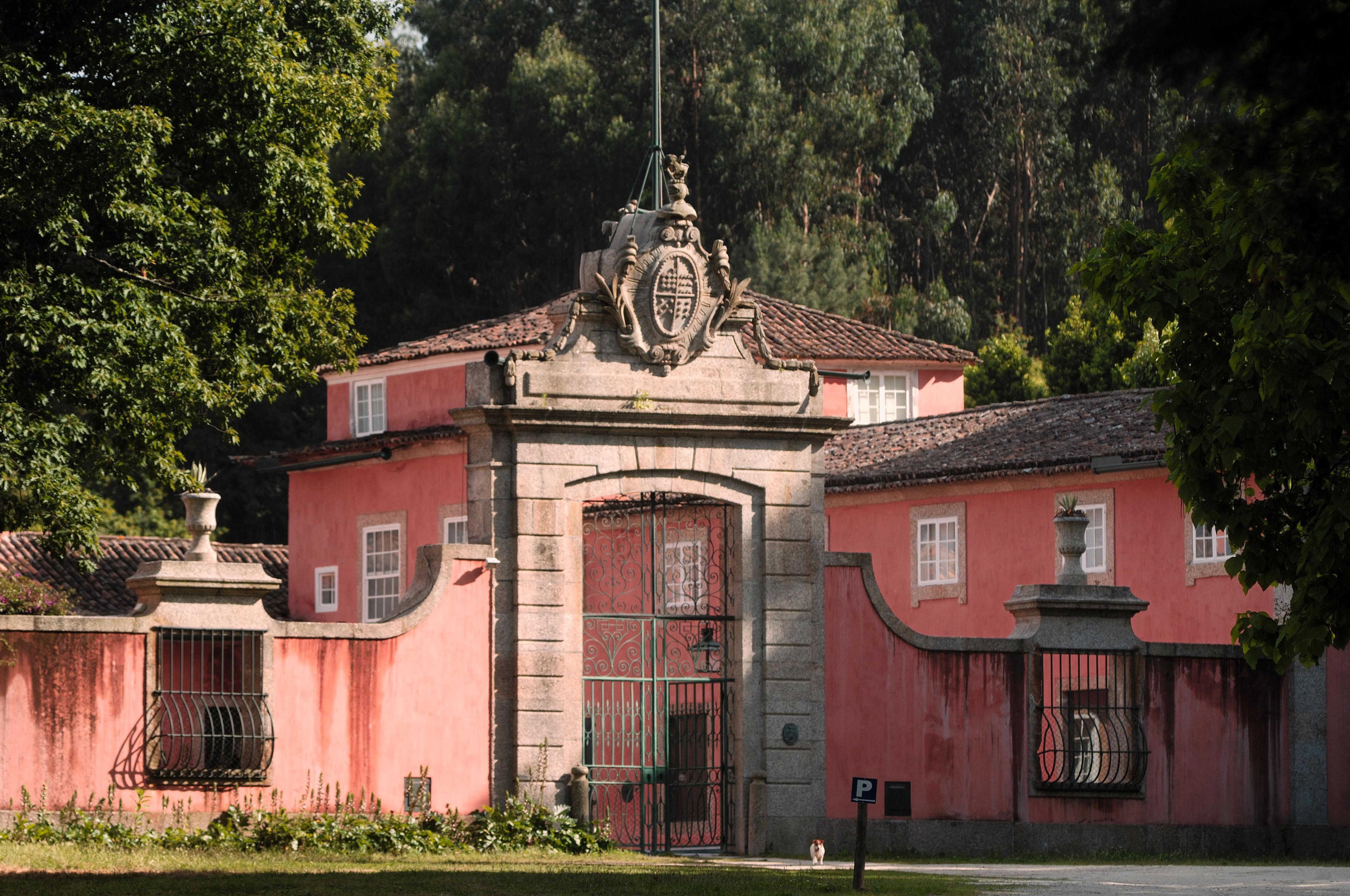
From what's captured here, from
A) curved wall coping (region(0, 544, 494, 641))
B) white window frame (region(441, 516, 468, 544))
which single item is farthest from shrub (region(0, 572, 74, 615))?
curved wall coping (region(0, 544, 494, 641))

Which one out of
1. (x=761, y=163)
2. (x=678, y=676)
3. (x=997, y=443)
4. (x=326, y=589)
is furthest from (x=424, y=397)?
(x=761, y=163)

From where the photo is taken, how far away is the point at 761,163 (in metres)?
50.8

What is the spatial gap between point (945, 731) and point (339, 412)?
20.5m

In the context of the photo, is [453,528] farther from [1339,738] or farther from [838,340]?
[1339,738]

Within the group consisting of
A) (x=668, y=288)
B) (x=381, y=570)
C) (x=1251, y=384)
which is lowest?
(x=381, y=570)

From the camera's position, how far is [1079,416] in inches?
1192

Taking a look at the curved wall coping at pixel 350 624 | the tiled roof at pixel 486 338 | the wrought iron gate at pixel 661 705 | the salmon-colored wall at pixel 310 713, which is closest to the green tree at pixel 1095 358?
the tiled roof at pixel 486 338

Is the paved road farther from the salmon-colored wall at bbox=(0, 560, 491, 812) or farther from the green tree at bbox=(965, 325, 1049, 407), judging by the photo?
the green tree at bbox=(965, 325, 1049, 407)

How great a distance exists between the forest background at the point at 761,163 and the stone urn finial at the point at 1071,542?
88.9 feet

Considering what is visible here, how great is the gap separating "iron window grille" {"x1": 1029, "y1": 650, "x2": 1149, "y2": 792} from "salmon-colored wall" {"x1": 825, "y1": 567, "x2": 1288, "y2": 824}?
0.41ft

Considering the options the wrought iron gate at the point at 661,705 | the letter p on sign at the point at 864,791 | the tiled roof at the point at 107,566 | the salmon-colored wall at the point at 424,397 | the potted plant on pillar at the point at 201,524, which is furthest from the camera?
the salmon-colored wall at the point at 424,397

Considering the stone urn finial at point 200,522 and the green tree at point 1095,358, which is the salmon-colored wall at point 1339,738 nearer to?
the stone urn finial at point 200,522

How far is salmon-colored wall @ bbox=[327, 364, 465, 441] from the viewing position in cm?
3481

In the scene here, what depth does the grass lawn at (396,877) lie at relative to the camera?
1330cm
